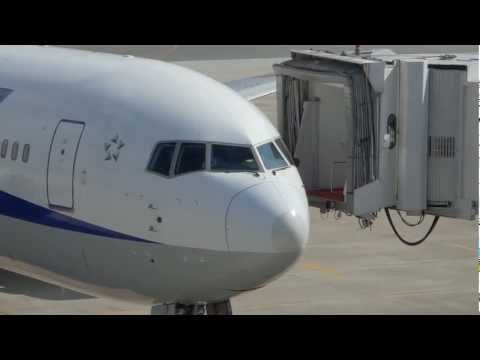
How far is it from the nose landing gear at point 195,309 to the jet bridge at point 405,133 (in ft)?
12.6

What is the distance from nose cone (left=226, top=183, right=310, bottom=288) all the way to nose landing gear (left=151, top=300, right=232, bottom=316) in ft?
4.24

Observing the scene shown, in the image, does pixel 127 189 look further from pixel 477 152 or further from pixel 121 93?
pixel 477 152

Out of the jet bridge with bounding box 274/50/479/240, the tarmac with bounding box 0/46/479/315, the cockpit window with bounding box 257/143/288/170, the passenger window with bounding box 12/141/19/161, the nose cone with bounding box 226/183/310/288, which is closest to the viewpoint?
the nose cone with bounding box 226/183/310/288

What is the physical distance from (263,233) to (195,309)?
2146 mm

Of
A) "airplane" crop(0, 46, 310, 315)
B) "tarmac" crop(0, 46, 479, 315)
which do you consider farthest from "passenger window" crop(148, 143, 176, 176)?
"tarmac" crop(0, 46, 479, 315)

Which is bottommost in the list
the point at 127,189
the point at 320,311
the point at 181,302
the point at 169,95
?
the point at 320,311

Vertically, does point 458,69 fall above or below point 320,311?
above

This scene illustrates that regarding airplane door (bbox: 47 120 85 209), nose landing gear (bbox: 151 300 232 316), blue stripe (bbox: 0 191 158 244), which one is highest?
airplane door (bbox: 47 120 85 209)

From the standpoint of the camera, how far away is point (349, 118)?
24.2m

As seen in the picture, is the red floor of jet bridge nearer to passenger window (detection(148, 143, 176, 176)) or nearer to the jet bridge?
the jet bridge

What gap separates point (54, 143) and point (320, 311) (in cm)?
867

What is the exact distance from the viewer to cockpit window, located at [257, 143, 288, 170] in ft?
68.5

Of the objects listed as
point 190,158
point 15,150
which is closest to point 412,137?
point 190,158

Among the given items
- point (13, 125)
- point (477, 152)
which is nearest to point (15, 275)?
point (13, 125)
